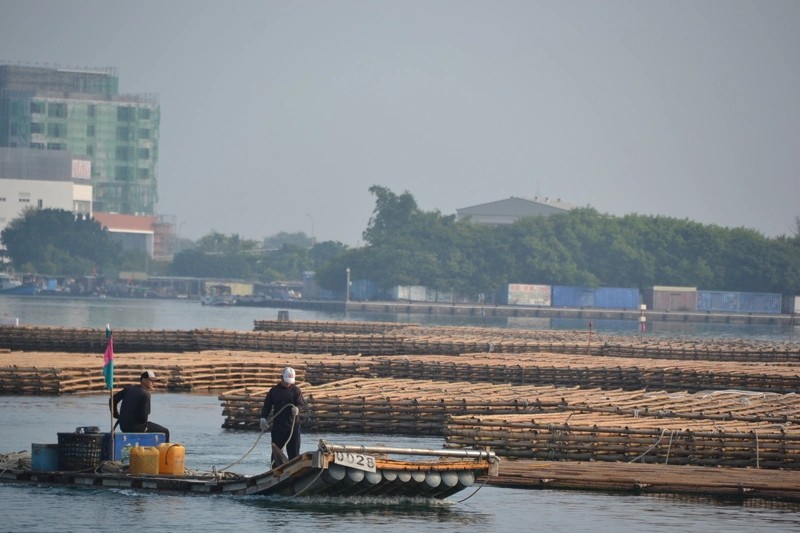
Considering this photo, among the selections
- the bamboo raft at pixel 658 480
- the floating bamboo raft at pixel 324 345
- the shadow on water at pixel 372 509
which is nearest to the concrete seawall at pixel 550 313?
the floating bamboo raft at pixel 324 345

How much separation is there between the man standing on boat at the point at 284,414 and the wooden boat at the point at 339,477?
80 cm

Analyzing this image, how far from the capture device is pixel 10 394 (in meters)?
48.6

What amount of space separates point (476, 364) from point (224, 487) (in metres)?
28.4

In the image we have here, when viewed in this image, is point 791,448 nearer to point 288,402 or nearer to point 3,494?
point 288,402

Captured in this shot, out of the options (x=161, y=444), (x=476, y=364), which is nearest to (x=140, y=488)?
(x=161, y=444)

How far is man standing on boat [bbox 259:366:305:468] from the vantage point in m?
27.2

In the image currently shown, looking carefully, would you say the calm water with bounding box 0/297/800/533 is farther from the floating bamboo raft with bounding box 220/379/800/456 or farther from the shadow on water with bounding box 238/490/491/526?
the floating bamboo raft with bounding box 220/379/800/456

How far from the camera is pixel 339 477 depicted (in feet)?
86.0

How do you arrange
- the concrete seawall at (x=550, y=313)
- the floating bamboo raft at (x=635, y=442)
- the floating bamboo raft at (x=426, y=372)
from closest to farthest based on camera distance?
the floating bamboo raft at (x=635, y=442) < the floating bamboo raft at (x=426, y=372) < the concrete seawall at (x=550, y=313)

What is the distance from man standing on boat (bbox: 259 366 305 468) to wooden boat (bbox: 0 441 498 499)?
2.63 feet

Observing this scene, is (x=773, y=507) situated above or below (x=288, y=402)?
below

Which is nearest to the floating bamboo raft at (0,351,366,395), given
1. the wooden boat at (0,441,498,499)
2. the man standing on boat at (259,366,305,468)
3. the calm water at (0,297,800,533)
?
the calm water at (0,297,800,533)

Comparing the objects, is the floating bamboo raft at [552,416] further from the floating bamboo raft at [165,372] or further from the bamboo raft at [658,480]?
the floating bamboo raft at [165,372]

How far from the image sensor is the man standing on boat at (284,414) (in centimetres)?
2720
